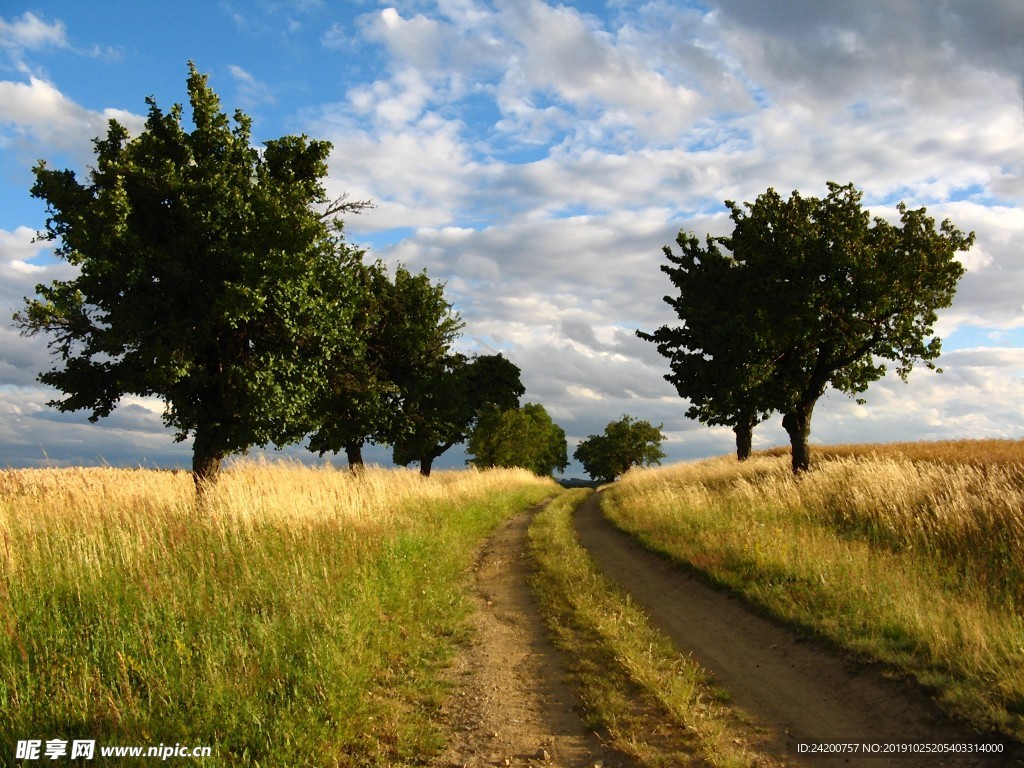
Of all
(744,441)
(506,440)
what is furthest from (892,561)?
(506,440)

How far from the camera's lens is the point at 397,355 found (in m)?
28.0

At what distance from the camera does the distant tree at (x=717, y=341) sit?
74.3 feet

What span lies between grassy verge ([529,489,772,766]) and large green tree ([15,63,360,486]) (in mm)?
8589

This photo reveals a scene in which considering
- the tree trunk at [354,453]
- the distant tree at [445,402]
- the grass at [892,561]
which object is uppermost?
the distant tree at [445,402]

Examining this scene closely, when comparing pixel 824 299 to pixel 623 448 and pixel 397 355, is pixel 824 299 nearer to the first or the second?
pixel 397 355

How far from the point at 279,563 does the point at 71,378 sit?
917 cm

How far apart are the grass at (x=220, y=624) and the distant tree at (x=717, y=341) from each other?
50.2 ft

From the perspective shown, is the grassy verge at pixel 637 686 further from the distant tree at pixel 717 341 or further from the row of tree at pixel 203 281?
the distant tree at pixel 717 341

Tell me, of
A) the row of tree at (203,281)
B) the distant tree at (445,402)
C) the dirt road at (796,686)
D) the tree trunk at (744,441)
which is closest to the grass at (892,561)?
the dirt road at (796,686)

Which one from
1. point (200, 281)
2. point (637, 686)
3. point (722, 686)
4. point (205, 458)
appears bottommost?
point (722, 686)

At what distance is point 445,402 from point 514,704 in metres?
23.4

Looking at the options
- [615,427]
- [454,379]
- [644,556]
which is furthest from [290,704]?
[615,427]

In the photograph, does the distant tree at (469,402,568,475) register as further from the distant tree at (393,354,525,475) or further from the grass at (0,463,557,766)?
the grass at (0,463,557,766)

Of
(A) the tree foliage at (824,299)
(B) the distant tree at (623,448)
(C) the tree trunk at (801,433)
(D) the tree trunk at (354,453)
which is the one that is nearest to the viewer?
(A) the tree foliage at (824,299)
